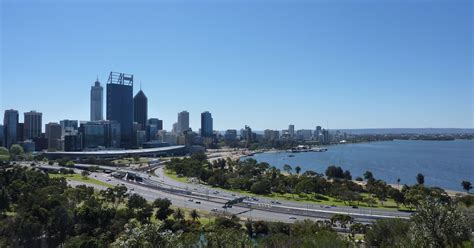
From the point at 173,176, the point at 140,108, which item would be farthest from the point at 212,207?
the point at 140,108

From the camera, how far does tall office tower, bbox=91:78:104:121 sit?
11119 cm

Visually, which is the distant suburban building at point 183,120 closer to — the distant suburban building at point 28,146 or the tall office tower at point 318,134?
the tall office tower at point 318,134

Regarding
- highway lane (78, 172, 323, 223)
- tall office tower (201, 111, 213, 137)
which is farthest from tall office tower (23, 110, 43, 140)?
highway lane (78, 172, 323, 223)

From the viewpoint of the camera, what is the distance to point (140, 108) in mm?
100438

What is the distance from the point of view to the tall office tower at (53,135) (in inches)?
2849

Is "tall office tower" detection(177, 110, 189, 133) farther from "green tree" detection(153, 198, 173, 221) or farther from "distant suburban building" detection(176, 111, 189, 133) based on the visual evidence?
"green tree" detection(153, 198, 173, 221)

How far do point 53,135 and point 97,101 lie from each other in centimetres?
3963

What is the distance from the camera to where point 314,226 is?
1574cm

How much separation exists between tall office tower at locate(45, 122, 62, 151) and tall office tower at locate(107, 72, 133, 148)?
10721 mm

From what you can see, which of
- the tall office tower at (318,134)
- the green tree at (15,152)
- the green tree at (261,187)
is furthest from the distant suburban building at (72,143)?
the tall office tower at (318,134)

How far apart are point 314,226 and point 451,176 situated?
35277 mm

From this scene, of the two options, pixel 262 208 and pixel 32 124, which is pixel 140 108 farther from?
pixel 262 208

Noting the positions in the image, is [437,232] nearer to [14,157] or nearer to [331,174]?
[331,174]

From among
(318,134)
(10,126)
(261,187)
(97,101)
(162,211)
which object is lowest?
(261,187)
